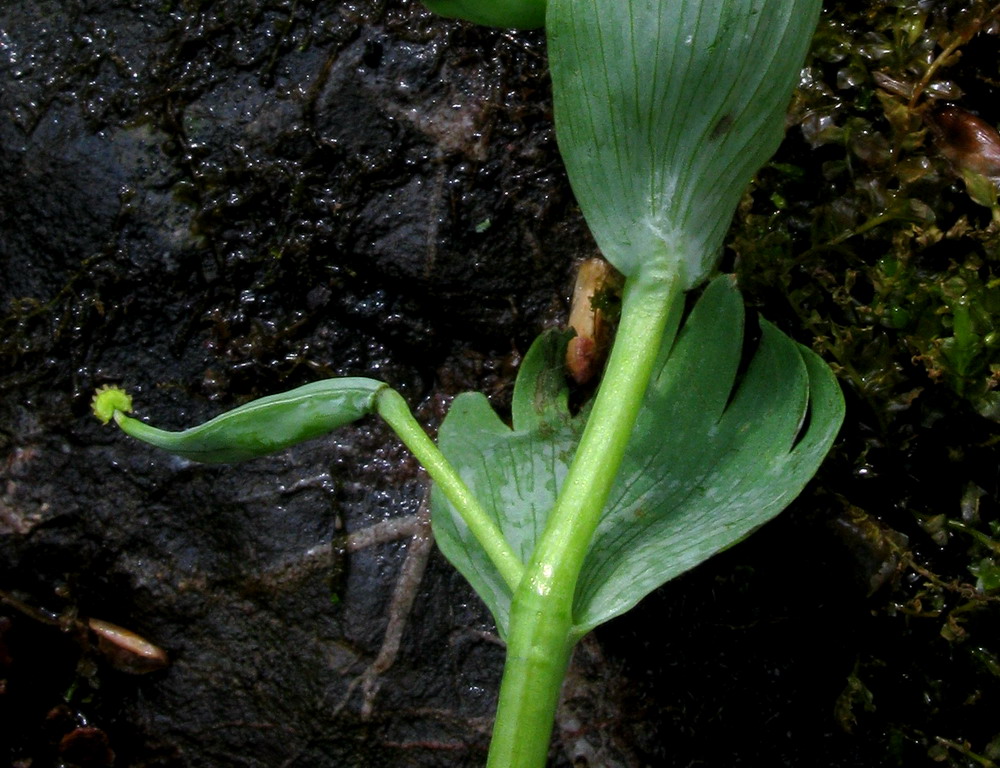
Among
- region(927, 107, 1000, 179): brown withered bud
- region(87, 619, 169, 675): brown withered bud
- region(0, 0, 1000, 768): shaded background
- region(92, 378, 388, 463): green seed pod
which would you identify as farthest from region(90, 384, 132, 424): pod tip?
region(927, 107, 1000, 179): brown withered bud

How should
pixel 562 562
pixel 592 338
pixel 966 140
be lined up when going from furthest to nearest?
pixel 592 338 < pixel 966 140 < pixel 562 562

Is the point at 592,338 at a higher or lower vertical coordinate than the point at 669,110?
lower

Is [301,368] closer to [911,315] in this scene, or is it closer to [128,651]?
[128,651]

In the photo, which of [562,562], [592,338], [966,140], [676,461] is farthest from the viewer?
[592,338]

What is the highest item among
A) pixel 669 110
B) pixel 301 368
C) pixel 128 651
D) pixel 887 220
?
pixel 669 110

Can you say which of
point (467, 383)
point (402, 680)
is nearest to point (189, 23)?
point (467, 383)

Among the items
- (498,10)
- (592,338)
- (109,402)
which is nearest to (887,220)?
(592,338)

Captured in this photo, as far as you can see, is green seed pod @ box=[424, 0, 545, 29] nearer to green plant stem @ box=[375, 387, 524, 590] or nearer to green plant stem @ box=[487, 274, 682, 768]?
green plant stem @ box=[487, 274, 682, 768]
